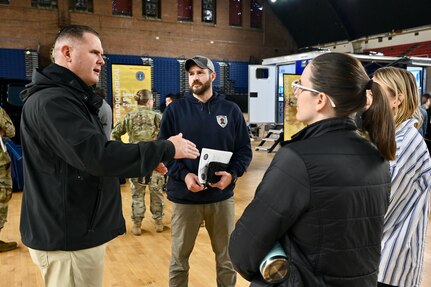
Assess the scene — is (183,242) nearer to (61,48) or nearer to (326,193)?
(61,48)

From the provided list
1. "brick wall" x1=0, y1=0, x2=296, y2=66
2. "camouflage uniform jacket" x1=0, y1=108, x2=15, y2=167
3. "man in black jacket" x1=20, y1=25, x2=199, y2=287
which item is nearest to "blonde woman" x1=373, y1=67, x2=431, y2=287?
"man in black jacket" x1=20, y1=25, x2=199, y2=287

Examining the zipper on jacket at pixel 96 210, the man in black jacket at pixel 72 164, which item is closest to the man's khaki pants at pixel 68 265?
the man in black jacket at pixel 72 164

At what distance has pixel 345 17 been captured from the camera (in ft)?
41.6

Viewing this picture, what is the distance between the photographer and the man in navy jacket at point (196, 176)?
7.82ft

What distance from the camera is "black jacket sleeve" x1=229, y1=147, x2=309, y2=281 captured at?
100 centimetres

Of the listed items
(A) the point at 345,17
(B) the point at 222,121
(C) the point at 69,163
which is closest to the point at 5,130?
(B) the point at 222,121

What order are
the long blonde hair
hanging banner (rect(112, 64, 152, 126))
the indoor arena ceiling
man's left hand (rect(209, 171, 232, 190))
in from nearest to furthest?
the long blonde hair < man's left hand (rect(209, 171, 232, 190)) < hanging banner (rect(112, 64, 152, 126)) < the indoor arena ceiling

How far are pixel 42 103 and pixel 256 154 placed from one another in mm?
9073

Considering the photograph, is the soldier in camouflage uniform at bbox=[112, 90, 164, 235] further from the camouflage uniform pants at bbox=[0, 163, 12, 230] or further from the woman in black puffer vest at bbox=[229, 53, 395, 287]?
the woman in black puffer vest at bbox=[229, 53, 395, 287]

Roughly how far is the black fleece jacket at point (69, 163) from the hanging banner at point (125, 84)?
16.6 feet

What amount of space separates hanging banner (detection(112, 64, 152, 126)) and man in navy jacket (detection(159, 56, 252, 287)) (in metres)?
4.30

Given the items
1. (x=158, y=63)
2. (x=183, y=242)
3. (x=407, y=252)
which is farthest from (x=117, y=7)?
(x=407, y=252)

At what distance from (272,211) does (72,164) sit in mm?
795

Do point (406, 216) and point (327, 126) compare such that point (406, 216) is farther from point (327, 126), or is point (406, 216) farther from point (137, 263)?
point (137, 263)
